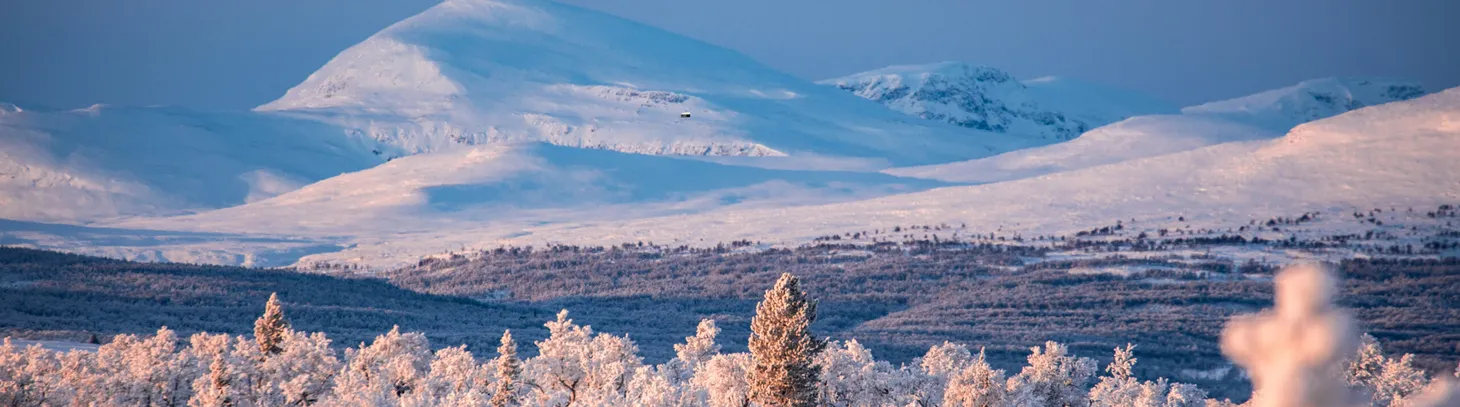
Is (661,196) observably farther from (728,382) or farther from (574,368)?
(728,382)

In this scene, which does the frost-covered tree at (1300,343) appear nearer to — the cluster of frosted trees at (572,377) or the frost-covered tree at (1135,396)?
the cluster of frosted trees at (572,377)

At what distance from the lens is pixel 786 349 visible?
26781mm

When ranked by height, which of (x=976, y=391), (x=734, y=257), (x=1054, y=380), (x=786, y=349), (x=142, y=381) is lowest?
(x=1054, y=380)

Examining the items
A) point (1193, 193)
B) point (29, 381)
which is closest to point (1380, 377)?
point (29, 381)

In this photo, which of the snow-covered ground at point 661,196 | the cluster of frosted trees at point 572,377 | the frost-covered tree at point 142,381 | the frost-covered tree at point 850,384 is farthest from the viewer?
the snow-covered ground at point 661,196

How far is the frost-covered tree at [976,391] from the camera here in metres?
31.5

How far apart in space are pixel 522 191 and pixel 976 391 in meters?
148

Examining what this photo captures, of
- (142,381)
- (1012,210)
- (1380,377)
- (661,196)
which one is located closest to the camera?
(142,381)

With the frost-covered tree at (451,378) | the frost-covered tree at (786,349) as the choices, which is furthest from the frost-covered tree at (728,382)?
the frost-covered tree at (451,378)

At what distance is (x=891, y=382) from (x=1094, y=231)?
84.2m

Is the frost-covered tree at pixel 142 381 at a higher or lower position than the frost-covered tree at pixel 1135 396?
higher

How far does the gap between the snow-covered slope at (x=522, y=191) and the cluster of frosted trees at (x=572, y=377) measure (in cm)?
12060

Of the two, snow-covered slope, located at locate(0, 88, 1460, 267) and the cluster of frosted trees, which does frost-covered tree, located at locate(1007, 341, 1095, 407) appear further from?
snow-covered slope, located at locate(0, 88, 1460, 267)

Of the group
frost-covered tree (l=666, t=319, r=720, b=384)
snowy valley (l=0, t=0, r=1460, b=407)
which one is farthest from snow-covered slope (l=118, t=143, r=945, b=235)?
frost-covered tree (l=666, t=319, r=720, b=384)
